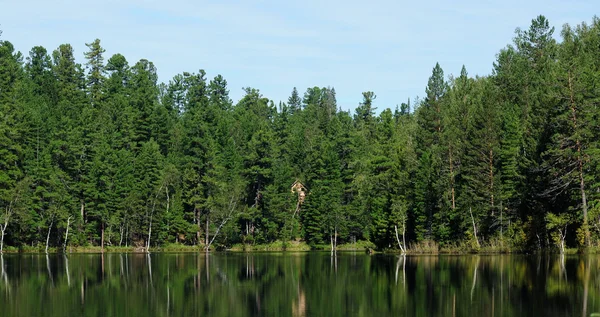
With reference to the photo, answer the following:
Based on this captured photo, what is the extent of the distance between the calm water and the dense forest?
11.4 metres

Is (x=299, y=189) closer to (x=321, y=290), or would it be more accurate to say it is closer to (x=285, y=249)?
(x=285, y=249)

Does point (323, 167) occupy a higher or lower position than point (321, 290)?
higher

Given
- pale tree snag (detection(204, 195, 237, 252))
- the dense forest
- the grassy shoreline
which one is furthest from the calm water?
pale tree snag (detection(204, 195, 237, 252))

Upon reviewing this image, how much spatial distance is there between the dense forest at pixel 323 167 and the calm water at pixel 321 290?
11.4 m

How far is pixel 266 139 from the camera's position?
378 feet

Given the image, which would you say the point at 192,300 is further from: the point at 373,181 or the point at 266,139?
the point at 266,139

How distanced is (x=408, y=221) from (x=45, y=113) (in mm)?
59437

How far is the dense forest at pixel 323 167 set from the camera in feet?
223

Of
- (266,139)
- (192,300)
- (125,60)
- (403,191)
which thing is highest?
(125,60)

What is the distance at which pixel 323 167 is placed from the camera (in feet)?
381

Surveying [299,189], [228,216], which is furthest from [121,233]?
[299,189]

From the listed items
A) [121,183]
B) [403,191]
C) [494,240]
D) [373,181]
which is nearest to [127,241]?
[121,183]

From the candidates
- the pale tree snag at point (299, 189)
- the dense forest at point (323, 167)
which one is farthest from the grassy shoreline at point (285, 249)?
the pale tree snag at point (299, 189)

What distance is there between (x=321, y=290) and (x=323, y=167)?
72.9 m
